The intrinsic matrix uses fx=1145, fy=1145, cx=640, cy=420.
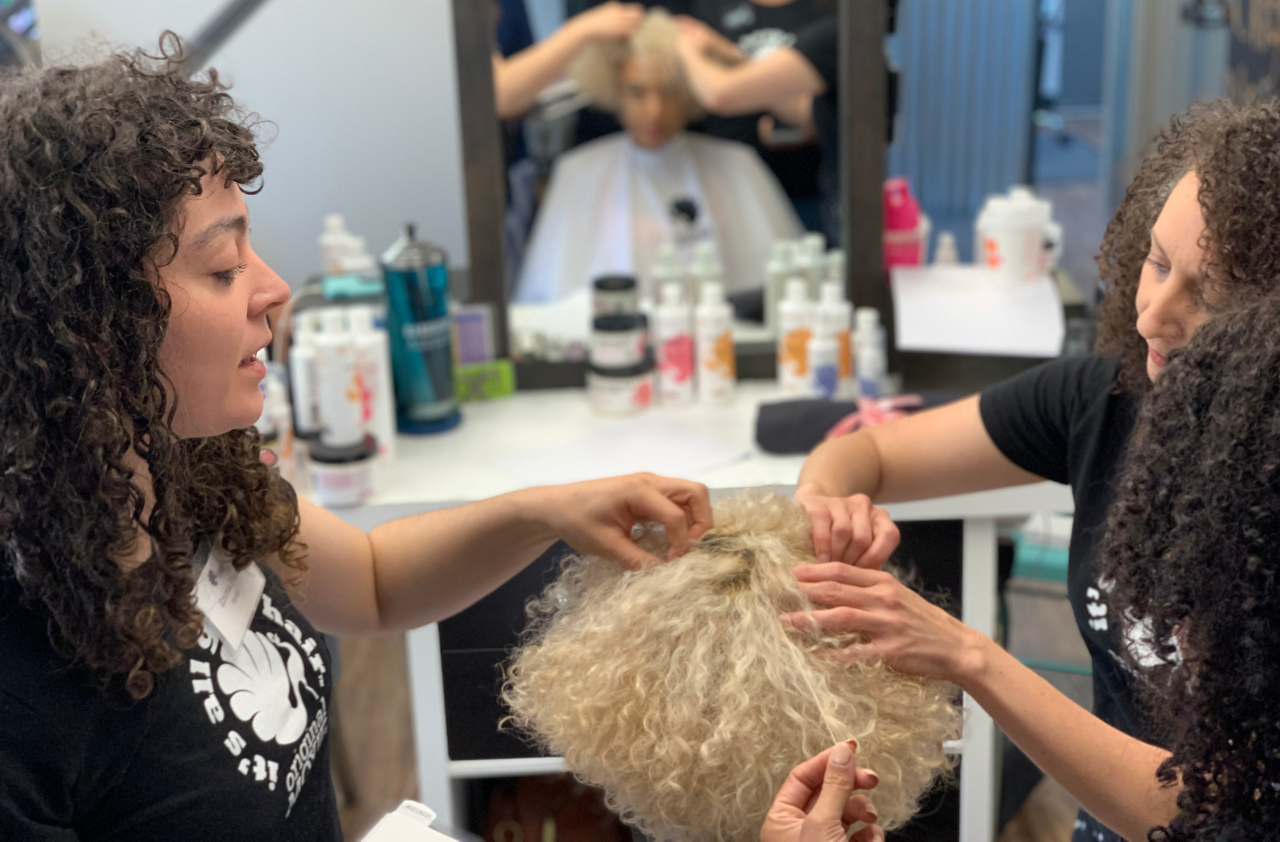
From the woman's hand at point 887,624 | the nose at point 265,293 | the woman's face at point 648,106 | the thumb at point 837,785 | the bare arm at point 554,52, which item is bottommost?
the thumb at point 837,785

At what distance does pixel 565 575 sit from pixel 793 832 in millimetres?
344

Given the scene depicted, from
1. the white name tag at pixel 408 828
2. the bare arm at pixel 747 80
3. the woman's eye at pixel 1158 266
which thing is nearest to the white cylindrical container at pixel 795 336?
the bare arm at pixel 747 80

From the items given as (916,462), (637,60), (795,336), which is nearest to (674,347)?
(795,336)

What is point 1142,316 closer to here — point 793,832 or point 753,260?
point 793,832

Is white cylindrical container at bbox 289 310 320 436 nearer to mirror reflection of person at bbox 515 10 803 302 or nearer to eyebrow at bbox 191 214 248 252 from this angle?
Answer: mirror reflection of person at bbox 515 10 803 302

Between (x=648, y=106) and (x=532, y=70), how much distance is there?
23 cm

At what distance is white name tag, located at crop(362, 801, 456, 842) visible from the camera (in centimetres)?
88

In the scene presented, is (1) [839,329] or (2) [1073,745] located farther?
(1) [839,329]

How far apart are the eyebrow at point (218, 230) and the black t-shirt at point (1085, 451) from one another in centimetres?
77

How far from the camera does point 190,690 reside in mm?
868

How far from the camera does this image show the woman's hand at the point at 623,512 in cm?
98

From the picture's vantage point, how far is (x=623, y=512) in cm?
104

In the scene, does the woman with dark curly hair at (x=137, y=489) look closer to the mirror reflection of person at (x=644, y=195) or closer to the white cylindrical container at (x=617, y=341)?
the white cylindrical container at (x=617, y=341)

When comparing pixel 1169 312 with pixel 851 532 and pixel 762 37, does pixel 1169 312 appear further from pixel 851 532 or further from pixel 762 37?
pixel 762 37
